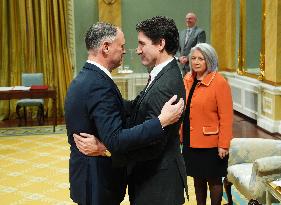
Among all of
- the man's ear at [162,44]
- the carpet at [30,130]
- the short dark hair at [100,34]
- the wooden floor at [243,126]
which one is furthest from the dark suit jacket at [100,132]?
the carpet at [30,130]

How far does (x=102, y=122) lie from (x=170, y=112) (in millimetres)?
286

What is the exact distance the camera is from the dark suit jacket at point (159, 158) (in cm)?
192

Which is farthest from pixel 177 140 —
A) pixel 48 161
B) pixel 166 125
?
pixel 48 161

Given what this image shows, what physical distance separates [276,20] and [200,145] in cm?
382

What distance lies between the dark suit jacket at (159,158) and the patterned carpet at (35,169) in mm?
2019

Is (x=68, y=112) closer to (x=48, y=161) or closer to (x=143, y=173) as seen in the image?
(x=143, y=173)

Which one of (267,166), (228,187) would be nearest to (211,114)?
(267,166)

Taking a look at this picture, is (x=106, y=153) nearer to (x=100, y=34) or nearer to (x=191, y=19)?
(x=100, y=34)

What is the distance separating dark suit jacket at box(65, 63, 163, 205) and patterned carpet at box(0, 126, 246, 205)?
6.65ft

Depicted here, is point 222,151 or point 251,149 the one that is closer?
point 222,151

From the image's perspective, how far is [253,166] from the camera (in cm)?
317

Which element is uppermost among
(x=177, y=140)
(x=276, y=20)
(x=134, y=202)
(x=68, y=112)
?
(x=276, y=20)

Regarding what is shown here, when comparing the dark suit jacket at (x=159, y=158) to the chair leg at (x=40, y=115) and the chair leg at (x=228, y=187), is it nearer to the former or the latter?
the chair leg at (x=228, y=187)

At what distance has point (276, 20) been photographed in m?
6.38
